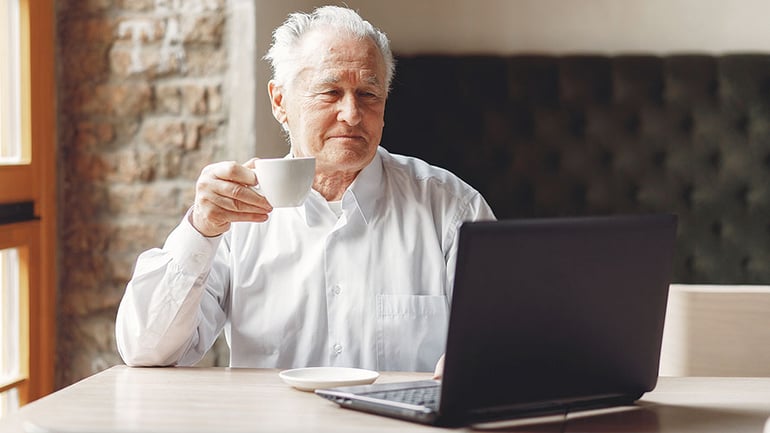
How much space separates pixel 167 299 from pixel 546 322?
32.7 inches

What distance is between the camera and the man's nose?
2.06 metres

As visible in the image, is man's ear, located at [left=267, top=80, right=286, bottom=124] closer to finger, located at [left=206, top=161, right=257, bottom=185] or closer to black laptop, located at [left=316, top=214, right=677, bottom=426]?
finger, located at [left=206, top=161, right=257, bottom=185]

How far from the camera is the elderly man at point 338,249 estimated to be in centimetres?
204

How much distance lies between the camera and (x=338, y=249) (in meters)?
2.10

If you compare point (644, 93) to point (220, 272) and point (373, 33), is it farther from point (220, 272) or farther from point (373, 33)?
point (220, 272)

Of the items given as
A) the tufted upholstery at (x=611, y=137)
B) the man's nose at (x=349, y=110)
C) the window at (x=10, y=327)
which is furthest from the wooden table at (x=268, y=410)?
the tufted upholstery at (x=611, y=137)

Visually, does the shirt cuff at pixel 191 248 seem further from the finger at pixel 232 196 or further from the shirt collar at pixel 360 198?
the shirt collar at pixel 360 198

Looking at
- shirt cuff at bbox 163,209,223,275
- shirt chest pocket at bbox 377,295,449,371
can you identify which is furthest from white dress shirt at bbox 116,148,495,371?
shirt cuff at bbox 163,209,223,275

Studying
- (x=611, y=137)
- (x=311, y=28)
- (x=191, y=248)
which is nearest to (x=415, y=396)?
(x=191, y=248)

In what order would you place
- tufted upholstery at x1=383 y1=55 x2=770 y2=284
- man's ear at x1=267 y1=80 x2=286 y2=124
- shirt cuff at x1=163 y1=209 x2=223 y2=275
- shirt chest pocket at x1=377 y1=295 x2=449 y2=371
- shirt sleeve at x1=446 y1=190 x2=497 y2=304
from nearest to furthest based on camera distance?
1. shirt cuff at x1=163 y1=209 x2=223 y2=275
2. shirt chest pocket at x1=377 y1=295 x2=449 y2=371
3. shirt sleeve at x1=446 y1=190 x2=497 y2=304
4. man's ear at x1=267 y1=80 x2=286 y2=124
5. tufted upholstery at x1=383 y1=55 x2=770 y2=284

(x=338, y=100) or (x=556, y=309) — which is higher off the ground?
(x=338, y=100)

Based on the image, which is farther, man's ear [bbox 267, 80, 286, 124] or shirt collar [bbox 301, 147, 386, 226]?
man's ear [bbox 267, 80, 286, 124]

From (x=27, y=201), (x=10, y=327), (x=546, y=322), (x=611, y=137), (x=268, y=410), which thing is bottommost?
(x=10, y=327)

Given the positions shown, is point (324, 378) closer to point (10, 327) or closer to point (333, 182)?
point (333, 182)
